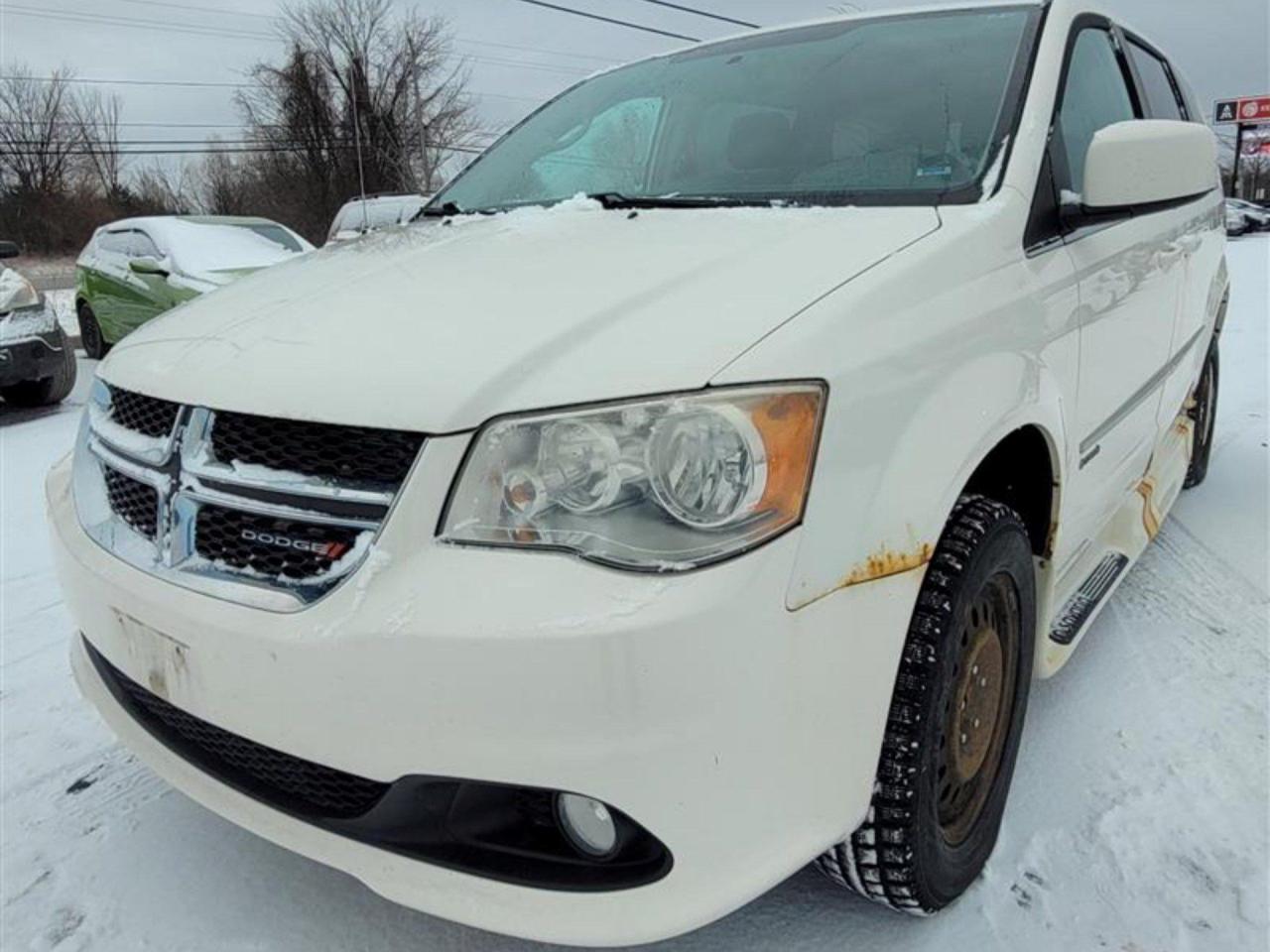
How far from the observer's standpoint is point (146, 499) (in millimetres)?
1675

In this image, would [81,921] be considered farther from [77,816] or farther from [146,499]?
[146,499]

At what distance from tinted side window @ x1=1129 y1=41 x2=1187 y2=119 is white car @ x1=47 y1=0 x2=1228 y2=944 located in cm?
127

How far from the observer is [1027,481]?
2021mm

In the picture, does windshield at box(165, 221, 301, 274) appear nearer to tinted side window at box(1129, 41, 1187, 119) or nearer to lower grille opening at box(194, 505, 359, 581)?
tinted side window at box(1129, 41, 1187, 119)

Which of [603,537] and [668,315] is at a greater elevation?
[668,315]

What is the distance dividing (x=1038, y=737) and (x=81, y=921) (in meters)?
2.08

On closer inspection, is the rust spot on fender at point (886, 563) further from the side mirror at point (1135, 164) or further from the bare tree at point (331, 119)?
the bare tree at point (331, 119)

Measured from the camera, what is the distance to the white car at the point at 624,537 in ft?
4.17

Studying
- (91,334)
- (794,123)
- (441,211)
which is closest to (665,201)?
(794,123)

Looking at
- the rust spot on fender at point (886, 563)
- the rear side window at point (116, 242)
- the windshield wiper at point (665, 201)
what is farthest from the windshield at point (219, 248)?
the rust spot on fender at point (886, 563)

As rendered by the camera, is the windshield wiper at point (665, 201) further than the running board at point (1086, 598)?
A: No

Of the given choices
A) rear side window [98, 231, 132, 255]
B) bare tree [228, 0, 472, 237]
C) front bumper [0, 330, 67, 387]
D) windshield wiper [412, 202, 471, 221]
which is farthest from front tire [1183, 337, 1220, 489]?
bare tree [228, 0, 472, 237]

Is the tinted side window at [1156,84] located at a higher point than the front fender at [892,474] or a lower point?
higher

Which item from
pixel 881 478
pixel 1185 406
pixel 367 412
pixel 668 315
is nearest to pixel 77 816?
pixel 367 412
